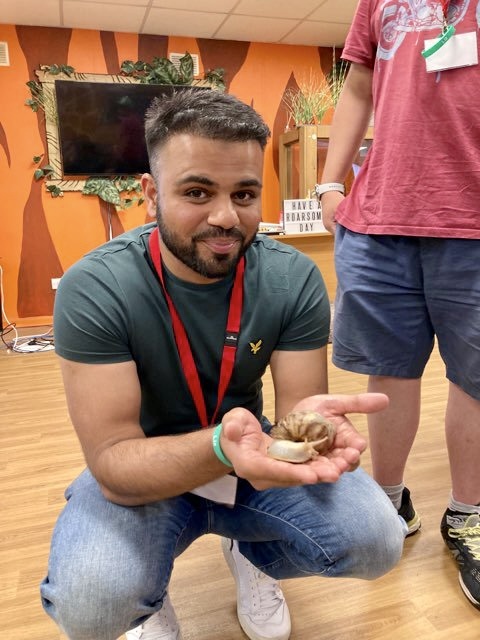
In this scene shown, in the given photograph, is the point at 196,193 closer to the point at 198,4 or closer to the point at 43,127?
the point at 198,4

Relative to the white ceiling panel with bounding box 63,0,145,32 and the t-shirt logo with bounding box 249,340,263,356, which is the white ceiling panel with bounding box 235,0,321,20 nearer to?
the white ceiling panel with bounding box 63,0,145,32

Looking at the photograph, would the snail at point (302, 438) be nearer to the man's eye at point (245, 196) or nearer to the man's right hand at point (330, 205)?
the man's eye at point (245, 196)

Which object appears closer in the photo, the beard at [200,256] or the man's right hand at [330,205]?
the beard at [200,256]

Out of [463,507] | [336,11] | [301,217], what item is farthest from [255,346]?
[336,11]

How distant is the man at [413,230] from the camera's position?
47.8 inches

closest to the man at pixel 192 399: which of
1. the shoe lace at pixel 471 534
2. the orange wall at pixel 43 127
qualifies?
the shoe lace at pixel 471 534

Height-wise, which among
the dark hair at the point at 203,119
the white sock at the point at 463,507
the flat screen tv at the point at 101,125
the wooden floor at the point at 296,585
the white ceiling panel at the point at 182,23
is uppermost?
the white ceiling panel at the point at 182,23

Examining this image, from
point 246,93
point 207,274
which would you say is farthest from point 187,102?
point 246,93

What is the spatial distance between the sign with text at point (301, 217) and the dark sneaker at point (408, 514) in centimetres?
299

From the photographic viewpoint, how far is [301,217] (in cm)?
432

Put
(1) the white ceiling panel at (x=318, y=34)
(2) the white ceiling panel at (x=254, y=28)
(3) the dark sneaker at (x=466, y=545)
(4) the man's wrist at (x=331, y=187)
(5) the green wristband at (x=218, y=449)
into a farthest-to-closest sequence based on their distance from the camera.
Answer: (1) the white ceiling panel at (x=318, y=34), (2) the white ceiling panel at (x=254, y=28), (4) the man's wrist at (x=331, y=187), (3) the dark sneaker at (x=466, y=545), (5) the green wristband at (x=218, y=449)

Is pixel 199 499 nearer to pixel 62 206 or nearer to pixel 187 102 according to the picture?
pixel 187 102

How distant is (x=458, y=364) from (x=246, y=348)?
592 mm

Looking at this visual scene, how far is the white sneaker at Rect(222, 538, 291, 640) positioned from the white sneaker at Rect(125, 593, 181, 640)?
18 cm
